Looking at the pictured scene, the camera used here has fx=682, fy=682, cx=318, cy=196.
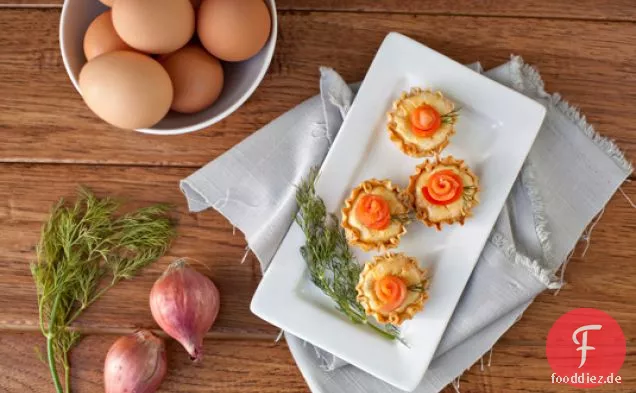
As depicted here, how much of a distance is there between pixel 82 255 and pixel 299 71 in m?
0.44

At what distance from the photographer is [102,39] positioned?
0.90 metres

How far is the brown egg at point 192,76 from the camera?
0.92m

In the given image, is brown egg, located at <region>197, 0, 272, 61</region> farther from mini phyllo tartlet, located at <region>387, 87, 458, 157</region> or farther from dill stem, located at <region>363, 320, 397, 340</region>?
dill stem, located at <region>363, 320, 397, 340</region>

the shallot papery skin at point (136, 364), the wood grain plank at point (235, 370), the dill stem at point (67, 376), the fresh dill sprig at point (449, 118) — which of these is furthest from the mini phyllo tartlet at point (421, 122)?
the dill stem at point (67, 376)

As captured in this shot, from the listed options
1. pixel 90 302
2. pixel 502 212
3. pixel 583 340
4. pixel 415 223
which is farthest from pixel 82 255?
pixel 583 340

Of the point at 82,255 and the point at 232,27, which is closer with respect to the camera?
the point at 232,27

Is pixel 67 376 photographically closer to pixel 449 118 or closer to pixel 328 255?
pixel 328 255

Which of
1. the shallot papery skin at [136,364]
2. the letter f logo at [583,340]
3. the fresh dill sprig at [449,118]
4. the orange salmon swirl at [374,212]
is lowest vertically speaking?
the shallot papery skin at [136,364]

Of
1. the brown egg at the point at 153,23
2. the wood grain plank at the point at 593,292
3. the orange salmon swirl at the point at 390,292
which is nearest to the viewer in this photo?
the brown egg at the point at 153,23

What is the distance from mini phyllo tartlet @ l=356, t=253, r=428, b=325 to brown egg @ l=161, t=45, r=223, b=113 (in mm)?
340

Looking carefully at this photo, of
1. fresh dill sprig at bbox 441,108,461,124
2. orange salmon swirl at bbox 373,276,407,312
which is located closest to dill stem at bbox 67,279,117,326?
orange salmon swirl at bbox 373,276,407,312

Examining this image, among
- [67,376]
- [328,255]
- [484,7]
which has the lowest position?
[67,376]

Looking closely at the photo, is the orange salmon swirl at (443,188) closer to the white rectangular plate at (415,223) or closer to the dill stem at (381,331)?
the white rectangular plate at (415,223)

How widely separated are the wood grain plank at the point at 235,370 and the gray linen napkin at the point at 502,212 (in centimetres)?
4
